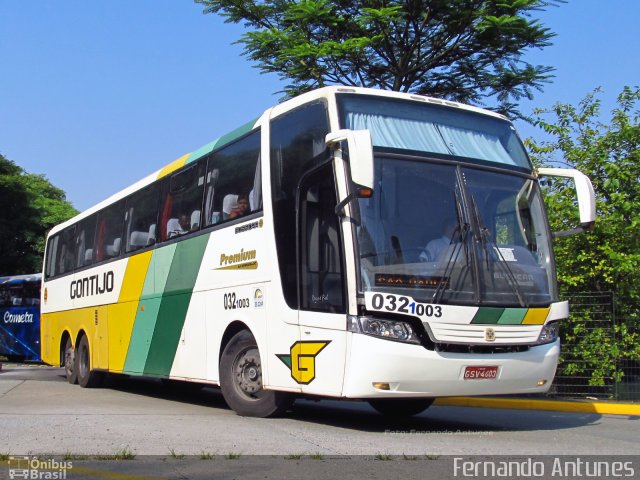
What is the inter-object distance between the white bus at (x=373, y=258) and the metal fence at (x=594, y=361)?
4.49m

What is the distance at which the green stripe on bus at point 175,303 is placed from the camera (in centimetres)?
1097

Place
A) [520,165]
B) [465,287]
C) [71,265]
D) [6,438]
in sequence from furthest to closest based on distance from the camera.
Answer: [71,265] → [520,165] → [465,287] → [6,438]

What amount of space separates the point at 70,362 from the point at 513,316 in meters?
11.4

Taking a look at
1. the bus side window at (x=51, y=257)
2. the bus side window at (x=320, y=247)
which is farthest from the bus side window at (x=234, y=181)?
the bus side window at (x=51, y=257)

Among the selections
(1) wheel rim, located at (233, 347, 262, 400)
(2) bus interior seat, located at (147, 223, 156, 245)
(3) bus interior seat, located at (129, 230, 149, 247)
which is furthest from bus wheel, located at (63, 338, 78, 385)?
(1) wheel rim, located at (233, 347, 262, 400)

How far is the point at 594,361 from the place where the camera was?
1329 cm

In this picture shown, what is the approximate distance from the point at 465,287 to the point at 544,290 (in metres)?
1.15

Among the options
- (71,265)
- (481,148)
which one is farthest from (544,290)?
(71,265)

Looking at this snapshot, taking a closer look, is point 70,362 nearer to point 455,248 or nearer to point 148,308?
point 148,308

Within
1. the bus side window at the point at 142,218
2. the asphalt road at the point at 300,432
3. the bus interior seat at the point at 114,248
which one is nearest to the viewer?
the asphalt road at the point at 300,432

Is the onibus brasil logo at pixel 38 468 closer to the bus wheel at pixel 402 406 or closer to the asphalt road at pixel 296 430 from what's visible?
the asphalt road at pixel 296 430

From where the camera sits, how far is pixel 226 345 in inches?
393

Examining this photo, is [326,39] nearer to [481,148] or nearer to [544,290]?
[481,148]

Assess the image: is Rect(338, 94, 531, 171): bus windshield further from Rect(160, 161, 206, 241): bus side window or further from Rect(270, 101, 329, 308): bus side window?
Rect(160, 161, 206, 241): bus side window
